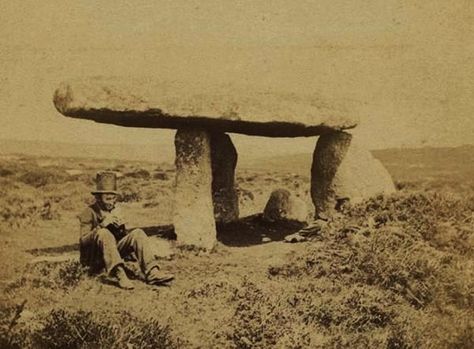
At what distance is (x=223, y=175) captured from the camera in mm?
12758

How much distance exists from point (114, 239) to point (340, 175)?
17.7 feet

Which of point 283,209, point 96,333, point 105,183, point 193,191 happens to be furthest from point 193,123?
point 96,333

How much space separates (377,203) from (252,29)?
3931 centimetres

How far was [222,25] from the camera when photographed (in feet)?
143

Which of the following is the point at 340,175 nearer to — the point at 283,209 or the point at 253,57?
the point at 283,209

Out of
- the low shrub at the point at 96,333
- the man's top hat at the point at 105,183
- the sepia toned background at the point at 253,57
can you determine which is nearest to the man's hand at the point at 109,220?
the man's top hat at the point at 105,183

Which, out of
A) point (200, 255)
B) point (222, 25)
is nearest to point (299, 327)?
point (200, 255)

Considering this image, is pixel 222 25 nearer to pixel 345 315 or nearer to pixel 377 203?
pixel 377 203

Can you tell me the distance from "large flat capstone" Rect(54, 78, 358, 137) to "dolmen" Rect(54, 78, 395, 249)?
0.05 feet

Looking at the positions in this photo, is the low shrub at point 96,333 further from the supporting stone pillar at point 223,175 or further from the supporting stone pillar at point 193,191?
the supporting stone pillar at point 223,175

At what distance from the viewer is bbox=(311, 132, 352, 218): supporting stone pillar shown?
38.8 feet

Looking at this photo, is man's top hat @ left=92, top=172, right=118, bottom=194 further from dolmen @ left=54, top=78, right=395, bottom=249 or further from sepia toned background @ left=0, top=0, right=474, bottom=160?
sepia toned background @ left=0, top=0, right=474, bottom=160

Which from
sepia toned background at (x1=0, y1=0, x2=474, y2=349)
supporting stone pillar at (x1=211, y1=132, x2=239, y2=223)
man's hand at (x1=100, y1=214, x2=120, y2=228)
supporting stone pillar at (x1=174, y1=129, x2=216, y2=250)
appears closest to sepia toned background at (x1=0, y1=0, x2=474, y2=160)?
sepia toned background at (x1=0, y1=0, x2=474, y2=349)

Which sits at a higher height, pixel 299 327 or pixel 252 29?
pixel 252 29
